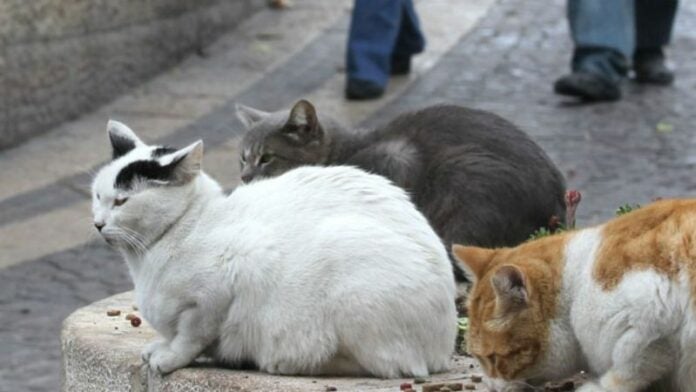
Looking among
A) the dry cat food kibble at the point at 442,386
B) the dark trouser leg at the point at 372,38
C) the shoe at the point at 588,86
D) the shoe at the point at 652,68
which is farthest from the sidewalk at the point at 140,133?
the dry cat food kibble at the point at 442,386

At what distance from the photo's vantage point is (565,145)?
8.88 meters

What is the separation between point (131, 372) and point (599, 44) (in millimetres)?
6260

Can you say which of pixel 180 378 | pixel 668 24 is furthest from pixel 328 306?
pixel 668 24

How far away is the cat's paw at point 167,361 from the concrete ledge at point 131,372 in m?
0.02

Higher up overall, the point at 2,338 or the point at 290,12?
the point at 2,338

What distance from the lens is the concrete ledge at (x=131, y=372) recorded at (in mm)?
3762

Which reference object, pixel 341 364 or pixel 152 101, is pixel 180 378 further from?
pixel 152 101

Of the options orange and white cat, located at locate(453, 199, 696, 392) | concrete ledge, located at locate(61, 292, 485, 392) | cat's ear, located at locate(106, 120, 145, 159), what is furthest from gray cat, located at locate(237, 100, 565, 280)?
orange and white cat, located at locate(453, 199, 696, 392)

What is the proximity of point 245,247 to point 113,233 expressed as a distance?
1.17ft

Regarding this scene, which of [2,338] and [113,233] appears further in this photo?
[2,338]

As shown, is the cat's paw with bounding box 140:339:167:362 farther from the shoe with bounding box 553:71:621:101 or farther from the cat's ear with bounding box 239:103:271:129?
the shoe with bounding box 553:71:621:101

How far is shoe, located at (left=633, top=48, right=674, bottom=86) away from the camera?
1034cm

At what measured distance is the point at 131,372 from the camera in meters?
4.04

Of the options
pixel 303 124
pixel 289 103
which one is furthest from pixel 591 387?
pixel 289 103
